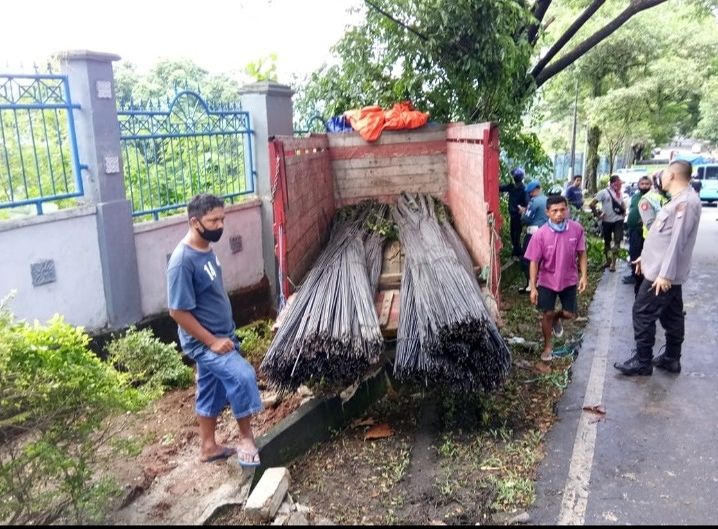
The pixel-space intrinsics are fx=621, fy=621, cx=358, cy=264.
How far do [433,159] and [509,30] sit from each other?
211 cm

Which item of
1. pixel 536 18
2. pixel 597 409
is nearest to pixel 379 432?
pixel 597 409

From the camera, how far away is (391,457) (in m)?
3.91

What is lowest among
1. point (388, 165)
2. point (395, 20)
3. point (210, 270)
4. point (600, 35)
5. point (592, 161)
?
point (592, 161)

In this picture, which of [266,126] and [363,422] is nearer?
[363,422]

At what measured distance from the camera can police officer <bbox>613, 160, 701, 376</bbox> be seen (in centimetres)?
472

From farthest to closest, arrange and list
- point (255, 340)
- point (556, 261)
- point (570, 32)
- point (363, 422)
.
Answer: point (570, 32), point (255, 340), point (556, 261), point (363, 422)

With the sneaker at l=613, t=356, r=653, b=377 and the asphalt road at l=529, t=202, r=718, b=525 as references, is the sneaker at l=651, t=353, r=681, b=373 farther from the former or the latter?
the sneaker at l=613, t=356, r=653, b=377

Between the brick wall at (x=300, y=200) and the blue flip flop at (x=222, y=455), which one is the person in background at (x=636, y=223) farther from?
the blue flip flop at (x=222, y=455)

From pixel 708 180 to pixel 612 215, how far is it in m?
17.5

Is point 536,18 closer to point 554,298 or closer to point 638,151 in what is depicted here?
point 554,298

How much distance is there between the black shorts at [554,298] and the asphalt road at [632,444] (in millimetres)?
512

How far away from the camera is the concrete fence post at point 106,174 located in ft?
16.1

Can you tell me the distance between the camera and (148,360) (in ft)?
16.1

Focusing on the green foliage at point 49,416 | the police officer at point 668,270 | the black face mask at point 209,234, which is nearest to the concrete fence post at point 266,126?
the black face mask at point 209,234
